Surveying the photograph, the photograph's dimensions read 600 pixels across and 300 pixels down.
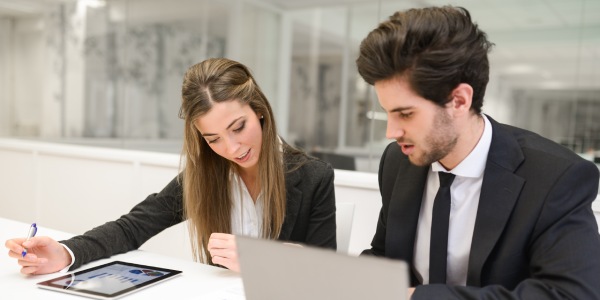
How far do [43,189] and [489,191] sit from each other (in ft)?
10.6

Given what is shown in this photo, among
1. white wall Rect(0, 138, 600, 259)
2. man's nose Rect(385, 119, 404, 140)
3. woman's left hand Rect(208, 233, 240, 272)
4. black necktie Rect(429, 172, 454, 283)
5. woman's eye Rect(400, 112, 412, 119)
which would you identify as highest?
woman's eye Rect(400, 112, 412, 119)

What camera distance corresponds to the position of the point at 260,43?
663 centimetres

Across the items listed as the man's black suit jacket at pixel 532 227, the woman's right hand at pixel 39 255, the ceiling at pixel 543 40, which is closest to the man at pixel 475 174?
the man's black suit jacket at pixel 532 227

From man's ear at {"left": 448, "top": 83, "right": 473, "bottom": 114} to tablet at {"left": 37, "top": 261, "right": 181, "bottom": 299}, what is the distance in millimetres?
858

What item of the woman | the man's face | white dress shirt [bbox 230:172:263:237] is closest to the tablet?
the woman

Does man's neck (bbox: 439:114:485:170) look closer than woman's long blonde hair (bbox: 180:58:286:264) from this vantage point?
Yes

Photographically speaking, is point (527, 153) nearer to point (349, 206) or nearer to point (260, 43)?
point (349, 206)

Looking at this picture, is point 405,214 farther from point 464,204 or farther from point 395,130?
point 395,130

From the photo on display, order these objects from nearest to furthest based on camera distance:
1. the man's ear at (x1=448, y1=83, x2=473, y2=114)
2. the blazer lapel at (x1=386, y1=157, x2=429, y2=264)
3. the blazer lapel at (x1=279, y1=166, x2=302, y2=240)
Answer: the man's ear at (x1=448, y1=83, x2=473, y2=114) → the blazer lapel at (x1=386, y1=157, x2=429, y2=264) → the blazer lapel at (x1=279, y1=166, x2=302, y2=240)

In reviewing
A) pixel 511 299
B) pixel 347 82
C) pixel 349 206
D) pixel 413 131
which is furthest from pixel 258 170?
pixel 347 82

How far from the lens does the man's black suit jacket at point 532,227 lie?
1021mm

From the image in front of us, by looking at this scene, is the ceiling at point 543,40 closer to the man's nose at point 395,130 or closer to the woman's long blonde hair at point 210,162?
the woman's long blonde hair at point 210,162

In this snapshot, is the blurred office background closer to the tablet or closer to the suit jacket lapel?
the suit jacket lapel

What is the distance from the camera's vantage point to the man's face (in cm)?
115
